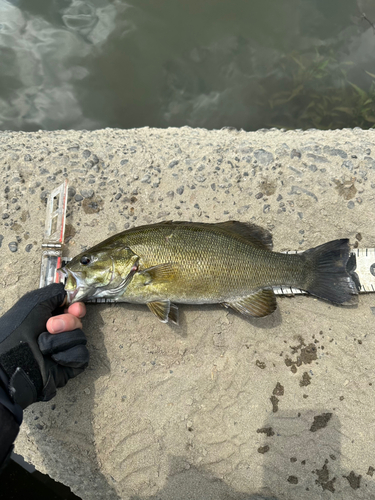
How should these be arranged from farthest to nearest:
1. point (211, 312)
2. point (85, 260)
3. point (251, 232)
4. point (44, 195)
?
point (44, 195), point (211, 312), point (251, 232), point (85, 260)

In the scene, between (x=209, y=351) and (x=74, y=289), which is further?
(x=209, y=351)

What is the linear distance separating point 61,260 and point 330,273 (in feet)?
9.75

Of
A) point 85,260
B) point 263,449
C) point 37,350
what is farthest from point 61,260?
point 263,449

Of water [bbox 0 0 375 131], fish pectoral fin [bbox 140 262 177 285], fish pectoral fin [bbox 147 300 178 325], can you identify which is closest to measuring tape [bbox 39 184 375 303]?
fish pectoral fin [bbox 147 300 178 325]

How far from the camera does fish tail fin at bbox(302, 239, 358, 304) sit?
352 centimetres

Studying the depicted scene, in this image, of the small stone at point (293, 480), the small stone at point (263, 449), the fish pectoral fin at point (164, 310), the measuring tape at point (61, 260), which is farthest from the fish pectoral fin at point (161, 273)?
the small stone at point (293, 480)

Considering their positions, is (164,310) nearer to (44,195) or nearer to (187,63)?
(44,195)

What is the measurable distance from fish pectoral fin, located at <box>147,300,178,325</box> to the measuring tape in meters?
0.55

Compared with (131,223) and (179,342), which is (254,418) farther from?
(131,223)

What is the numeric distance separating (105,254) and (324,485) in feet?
10.2

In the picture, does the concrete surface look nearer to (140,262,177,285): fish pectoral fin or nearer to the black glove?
the black glove

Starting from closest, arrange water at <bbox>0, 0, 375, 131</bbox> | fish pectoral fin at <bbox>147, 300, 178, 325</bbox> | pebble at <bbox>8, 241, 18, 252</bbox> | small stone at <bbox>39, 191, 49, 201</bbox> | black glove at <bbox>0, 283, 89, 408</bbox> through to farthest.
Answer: black glove at <bbox>0, 283, 89, 408</bbox>, fish pectoral fin at <bbox>147, 300, 178, 325</bbox>, pebble at <bbox>8, 241, 18, 252</bbox>, small stone at <bbox>39, 191, 49, 201</bbox>, water at <bbox>0, 0, 375, 131</bbox>

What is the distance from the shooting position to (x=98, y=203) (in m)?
4.14

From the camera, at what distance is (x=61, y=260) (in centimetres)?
387
